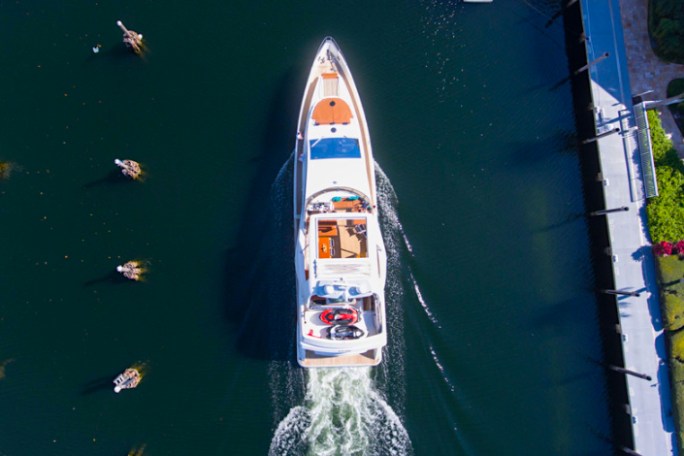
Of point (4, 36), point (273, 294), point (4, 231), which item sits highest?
point (4, 36)

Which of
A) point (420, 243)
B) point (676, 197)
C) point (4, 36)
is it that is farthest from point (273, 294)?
point (676, 197)

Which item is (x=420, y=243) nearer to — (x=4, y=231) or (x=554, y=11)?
(x=554, y=11)

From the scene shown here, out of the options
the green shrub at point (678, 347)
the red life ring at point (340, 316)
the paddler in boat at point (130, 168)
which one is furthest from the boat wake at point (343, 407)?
the green shrub at point (678, 347)

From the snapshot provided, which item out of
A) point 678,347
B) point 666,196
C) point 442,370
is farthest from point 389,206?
point 678,347

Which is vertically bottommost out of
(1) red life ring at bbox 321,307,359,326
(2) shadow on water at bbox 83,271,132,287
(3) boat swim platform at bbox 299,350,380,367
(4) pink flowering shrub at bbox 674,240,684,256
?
(3) boat swim platform at bbox 299,350,380,367

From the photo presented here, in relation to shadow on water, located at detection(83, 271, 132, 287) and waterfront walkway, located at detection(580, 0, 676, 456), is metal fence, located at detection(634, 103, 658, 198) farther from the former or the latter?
shadow on water, located at detection(83, 271, 132, 287)

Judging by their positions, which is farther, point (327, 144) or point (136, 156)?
point (136, 156)

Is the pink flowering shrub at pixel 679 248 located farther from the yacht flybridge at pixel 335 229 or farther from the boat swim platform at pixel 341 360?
the boat swim platform at pixel 341 360

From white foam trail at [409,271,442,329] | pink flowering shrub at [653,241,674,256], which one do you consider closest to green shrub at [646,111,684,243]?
pink flowering shrub at [653,241,674,256]
